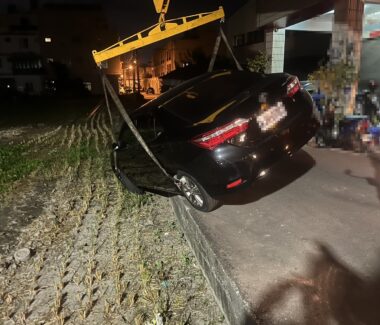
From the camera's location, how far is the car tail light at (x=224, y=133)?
12.3 feet

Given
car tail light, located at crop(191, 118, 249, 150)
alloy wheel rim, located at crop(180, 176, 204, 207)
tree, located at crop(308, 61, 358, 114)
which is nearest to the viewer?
car tail light, located at crop(191, 118, 249, 150)

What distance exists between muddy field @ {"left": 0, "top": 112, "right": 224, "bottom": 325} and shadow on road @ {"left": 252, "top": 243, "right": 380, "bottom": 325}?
62 cm

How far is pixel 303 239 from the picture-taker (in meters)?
3.52

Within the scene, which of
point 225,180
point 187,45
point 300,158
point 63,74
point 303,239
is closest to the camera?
point 303,239

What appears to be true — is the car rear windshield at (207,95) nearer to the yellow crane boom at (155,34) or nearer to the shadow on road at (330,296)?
the yellow crane boom at (155,34)

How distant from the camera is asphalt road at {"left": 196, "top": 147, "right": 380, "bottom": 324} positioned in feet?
8.66

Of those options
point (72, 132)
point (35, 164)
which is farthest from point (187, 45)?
point (35, 164)

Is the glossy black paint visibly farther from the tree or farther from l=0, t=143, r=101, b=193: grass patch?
l=0, t=143, r=101, b=193: grass patch

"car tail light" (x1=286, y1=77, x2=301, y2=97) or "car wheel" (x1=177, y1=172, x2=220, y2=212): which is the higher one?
"car tail light" (x1=286, y1=77, x2=301, y2=97)

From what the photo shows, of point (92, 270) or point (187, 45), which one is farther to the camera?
point (187, 45)

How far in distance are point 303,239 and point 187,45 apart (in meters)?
50.9

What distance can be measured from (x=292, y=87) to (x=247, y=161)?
1256 millimetres

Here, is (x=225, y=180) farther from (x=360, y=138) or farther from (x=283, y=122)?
(x=360, y=138)

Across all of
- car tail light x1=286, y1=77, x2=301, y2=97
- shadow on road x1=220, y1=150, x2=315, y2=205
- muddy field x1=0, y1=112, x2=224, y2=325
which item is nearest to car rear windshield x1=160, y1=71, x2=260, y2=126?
car tail light x1=286, y1=77, x2=301, y2=97
